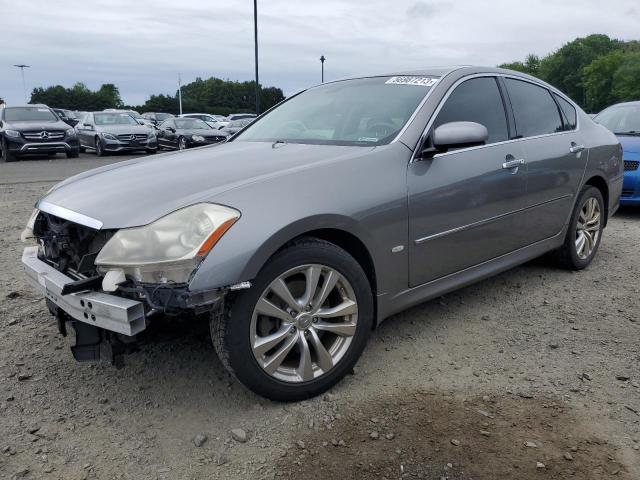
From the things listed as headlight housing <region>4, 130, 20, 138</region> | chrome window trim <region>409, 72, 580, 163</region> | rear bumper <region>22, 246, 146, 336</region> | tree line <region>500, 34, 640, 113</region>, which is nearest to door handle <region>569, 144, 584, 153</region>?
chrome window trim <region>409, 72, 580, 163</region>

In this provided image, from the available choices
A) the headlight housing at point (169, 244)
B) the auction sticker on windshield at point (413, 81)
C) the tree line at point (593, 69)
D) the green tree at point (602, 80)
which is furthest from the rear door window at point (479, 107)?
the green tree at point (602, 80)

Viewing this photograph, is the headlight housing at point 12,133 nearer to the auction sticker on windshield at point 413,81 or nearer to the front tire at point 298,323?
the auction sticker on windshield at point 413,81

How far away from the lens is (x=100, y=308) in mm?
2268

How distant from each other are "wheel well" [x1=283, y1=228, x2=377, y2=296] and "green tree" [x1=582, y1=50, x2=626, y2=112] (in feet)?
258

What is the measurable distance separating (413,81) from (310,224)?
1.50 meters

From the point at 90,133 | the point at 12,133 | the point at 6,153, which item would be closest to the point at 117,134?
the point at 90,133

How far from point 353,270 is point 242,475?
104 cm

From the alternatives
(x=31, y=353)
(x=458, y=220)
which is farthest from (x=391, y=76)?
(x=31, y=353)

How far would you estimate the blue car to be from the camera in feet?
23.1

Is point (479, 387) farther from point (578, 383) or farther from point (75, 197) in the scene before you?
point (75, 197)

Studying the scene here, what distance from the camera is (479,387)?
2.82m

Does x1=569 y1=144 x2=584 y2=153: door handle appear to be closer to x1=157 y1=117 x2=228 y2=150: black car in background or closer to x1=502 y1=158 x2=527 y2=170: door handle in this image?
x1=502 y1=158 x2=527 y2=170: door handle

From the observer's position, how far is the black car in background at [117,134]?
17.2m

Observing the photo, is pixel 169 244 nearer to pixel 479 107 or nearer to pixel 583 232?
pixel 479 107
